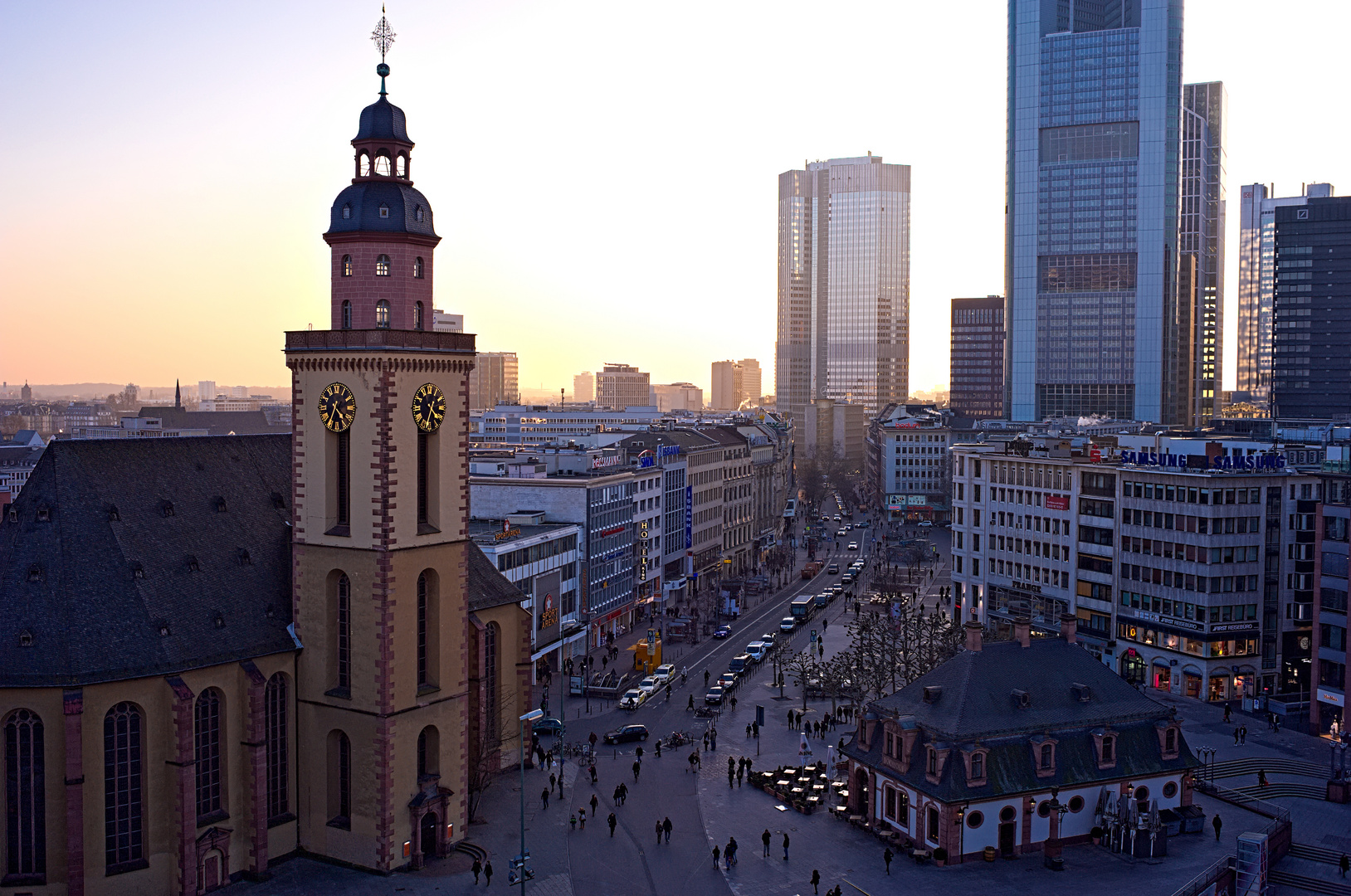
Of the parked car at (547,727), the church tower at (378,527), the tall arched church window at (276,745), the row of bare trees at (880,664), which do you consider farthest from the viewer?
the row of bare trees at (880,664)

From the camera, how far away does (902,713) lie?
233ft

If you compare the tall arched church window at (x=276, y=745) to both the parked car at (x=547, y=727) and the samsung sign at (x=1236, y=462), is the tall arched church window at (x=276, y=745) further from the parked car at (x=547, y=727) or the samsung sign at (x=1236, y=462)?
the samsung sign at (x=1236, y=462)

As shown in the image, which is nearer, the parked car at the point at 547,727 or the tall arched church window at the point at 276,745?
the tall arched church window at the point at 276,745

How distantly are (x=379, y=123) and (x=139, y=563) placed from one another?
2408 centimetres

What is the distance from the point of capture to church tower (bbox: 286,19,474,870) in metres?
59.7

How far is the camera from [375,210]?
6044cm

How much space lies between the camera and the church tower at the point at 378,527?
59719 mm

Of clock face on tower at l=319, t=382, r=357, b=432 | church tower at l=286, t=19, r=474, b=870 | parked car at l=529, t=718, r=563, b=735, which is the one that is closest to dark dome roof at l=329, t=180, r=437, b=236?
church tower at l=286, t=19, r=474, b=870

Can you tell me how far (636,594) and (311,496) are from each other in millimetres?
79340

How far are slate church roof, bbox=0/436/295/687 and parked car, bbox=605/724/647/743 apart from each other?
32518 millimetres

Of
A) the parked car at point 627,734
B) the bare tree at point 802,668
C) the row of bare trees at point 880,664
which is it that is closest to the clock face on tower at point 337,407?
the parked car at point 627,734

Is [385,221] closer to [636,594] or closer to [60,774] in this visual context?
[60,774]

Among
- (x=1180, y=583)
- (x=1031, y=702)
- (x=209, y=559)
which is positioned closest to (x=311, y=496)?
(x=209, y=559)

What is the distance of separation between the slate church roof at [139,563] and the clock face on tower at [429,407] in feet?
33.7
